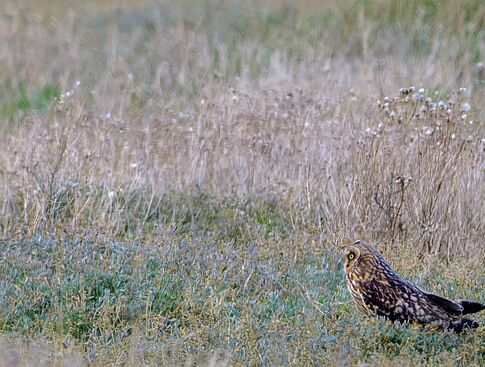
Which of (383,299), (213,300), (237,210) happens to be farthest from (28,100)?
(383,299)

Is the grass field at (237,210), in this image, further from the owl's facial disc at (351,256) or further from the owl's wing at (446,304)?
the owl's facial disc at (351,256)

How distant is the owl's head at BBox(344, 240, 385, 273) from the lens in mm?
6004

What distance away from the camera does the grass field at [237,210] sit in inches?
233

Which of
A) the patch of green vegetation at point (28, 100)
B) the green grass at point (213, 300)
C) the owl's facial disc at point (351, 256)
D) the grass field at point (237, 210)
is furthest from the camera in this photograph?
the patch of green vegetation at point (28, 100)

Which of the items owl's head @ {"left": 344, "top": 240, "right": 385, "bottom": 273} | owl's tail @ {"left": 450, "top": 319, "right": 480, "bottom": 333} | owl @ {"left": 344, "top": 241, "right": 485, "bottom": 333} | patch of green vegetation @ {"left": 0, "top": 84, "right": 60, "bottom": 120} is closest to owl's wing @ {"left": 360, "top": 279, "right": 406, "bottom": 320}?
owl @ {"left": 344, "top": 241, "right": 485, "bottom": 333}

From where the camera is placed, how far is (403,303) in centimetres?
581

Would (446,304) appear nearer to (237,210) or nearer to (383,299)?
(383,299)

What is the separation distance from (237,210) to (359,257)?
2.92 meters

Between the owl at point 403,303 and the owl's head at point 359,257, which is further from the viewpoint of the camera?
the owl's head at point 359,257

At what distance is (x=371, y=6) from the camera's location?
56.8 feet

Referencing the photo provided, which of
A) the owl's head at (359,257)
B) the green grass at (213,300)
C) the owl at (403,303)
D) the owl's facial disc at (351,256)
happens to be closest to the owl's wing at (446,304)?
the owl at (403,303)

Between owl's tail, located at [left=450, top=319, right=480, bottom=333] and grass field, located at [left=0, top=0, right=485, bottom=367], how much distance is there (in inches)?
2.4

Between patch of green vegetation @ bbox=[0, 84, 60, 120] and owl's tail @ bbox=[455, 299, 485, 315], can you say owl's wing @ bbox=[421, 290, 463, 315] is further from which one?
patch of green vegetation @ bbox=[0, 84, 60, 120]

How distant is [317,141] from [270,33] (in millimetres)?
8131
